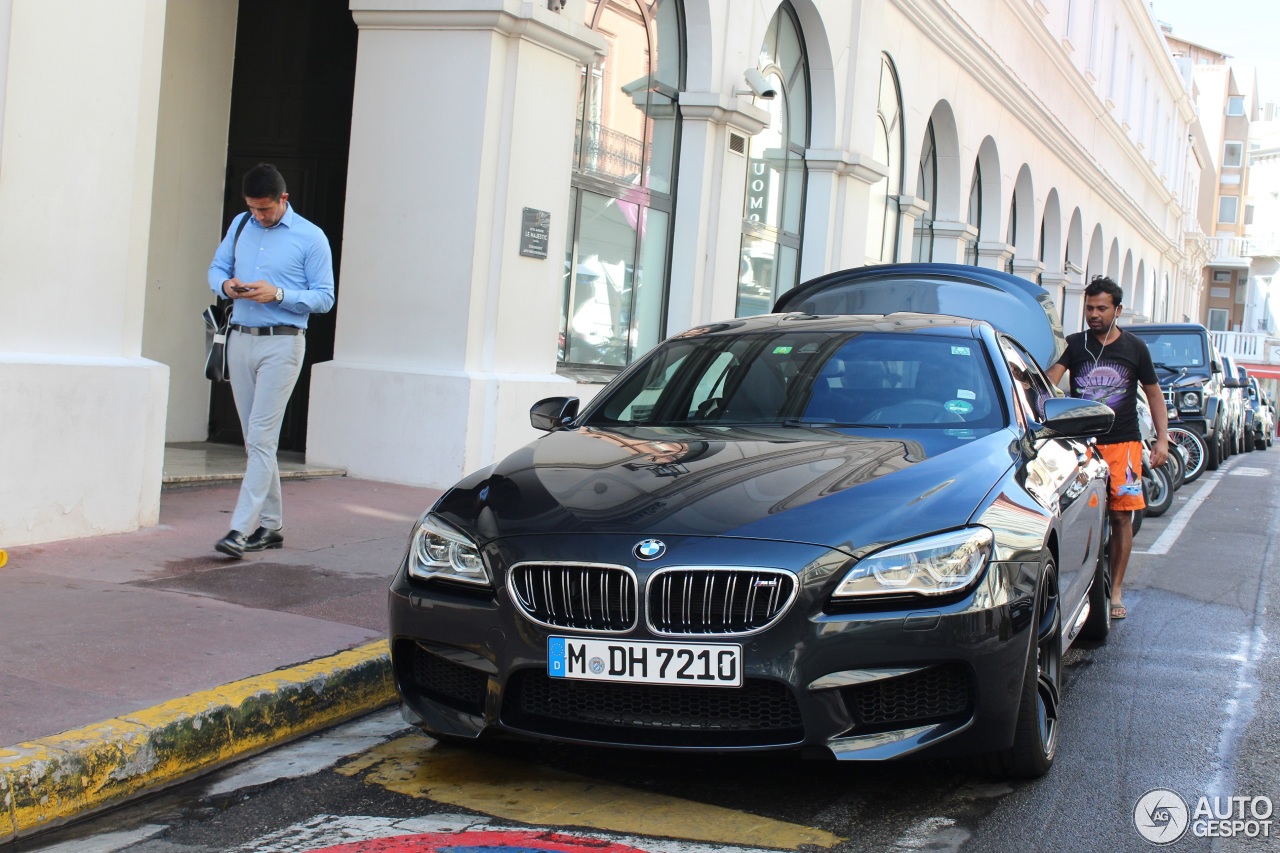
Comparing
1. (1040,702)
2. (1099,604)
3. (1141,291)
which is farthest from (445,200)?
(1141,291)

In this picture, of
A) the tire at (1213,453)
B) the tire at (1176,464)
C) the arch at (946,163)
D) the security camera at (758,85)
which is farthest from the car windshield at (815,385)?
the arch at (946,163)

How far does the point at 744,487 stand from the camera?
13.7ft

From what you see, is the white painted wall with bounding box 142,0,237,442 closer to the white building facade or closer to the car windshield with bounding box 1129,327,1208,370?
the white building facade

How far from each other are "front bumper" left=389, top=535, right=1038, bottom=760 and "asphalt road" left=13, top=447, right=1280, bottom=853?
23cm

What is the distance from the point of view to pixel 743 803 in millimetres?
4004

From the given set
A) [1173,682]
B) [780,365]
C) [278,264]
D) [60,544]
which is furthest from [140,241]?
[1173,682]

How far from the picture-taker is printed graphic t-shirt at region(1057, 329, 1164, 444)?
7441 millimetres

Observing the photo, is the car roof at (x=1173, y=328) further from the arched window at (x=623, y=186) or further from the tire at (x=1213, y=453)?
the arched window at (x=623, y=186)

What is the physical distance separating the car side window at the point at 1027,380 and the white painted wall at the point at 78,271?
4459 mm

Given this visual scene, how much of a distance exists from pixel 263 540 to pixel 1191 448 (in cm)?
1347

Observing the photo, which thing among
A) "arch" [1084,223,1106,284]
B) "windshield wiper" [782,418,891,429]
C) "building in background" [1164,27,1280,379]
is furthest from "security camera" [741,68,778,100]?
"building in background" [1164,27,1280,379]

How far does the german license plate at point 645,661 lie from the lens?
3.68 metres

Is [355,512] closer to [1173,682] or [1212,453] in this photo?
[1173,682]

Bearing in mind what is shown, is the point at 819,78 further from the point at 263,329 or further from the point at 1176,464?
the point at 263,329
